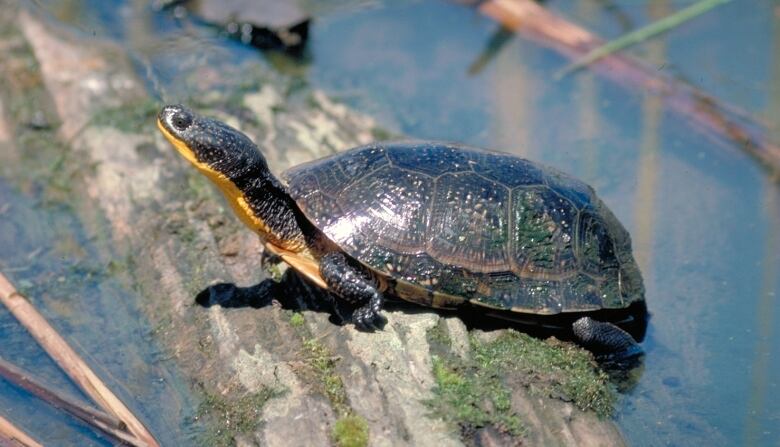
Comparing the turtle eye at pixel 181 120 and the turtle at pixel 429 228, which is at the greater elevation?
the turtle eye at pixel 181 120

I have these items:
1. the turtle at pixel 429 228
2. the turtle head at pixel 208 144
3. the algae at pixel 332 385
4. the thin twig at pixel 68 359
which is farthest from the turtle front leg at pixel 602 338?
the thin twig at pixel 68 359

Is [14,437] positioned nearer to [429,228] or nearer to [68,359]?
[68,359]

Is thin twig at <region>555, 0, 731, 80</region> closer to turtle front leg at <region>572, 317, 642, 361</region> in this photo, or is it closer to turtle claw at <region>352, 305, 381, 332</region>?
turtle front leg at <region>572, 317, 642, 361</region>

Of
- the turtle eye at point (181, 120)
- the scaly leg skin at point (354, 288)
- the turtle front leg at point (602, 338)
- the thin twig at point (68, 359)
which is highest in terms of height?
the turtle eye at point (181, 120)

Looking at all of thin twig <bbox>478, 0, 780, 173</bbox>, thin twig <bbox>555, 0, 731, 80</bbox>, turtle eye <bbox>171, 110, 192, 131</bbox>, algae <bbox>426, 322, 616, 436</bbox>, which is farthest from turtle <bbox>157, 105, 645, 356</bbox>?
thin twig <bbox>555, 0, 731, 80</bbox>

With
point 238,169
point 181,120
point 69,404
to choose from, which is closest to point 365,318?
point 238,169

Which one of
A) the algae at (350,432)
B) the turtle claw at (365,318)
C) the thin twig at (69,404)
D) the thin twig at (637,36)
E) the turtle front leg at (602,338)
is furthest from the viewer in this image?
the thin twig at (637,36)

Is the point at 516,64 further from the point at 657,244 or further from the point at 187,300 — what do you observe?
the point at 187,300

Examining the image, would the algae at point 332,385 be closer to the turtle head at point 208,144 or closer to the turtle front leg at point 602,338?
the turtle head at point 208,144
